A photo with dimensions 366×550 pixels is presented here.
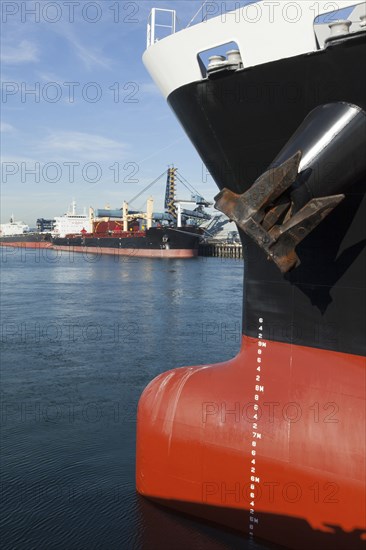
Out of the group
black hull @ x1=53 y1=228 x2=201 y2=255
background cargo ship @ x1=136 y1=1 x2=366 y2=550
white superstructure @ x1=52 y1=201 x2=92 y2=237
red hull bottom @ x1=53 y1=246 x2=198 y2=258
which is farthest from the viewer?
white superstructure @ x1=52 y1=201 x2=92 y2=237

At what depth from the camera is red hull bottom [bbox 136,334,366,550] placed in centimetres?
536

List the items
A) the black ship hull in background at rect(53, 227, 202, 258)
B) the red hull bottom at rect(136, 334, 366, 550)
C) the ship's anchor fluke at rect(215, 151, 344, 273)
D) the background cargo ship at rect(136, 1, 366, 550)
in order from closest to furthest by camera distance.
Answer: the ship's anchor fluke at rect(215, 151, 344, 273)
the background cargo ship at rect(136, 1, 366, 550)
the red hull bottom at rect(136, 334, 366, 550)
the black ship hull in background at rect(53, 227, 202, 258)

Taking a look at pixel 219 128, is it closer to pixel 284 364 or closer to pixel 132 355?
pixel 284 364

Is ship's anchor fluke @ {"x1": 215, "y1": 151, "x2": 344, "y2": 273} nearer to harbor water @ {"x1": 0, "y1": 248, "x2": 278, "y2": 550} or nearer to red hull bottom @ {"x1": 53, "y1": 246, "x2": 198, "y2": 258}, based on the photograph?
harbor water @ {"x1": 0, "y1": 248, "x2": 278, "y2": 550}

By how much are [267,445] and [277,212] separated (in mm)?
2737

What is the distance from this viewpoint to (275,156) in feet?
20.4

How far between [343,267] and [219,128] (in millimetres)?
2432

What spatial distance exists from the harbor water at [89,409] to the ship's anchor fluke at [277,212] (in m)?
3.44

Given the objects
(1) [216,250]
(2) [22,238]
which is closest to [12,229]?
(2) [22,238]

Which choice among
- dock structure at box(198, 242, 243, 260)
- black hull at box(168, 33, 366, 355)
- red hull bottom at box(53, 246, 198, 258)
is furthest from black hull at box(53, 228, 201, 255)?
black hull at box(168, 33, 366, 355)

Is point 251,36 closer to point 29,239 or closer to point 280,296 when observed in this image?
point 280,296

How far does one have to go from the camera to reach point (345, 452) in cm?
534

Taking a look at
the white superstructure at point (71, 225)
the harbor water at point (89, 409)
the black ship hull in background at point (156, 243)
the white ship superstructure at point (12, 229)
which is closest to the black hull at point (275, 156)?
the harbor water at point (89, 409)

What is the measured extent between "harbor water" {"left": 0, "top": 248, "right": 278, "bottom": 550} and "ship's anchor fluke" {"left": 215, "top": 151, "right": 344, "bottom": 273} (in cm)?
344
